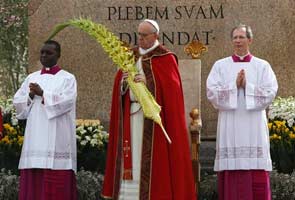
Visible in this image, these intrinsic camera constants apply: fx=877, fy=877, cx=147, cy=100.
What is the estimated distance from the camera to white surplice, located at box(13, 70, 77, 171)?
9.59 m

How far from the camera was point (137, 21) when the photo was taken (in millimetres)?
12359

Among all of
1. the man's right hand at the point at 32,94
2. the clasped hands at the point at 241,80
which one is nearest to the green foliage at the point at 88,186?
the man's right hand at the point at 32,94

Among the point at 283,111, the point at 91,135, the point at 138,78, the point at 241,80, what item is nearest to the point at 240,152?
the point at 241,80

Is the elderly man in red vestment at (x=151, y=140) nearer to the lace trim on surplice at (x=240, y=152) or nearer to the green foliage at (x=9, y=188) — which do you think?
the lace trim on surplice at (x=240, y=152)

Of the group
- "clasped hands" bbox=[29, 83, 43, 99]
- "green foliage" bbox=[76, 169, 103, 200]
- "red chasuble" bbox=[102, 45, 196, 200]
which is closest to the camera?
"red chasuble" bbox=[102, 45, 196, 200]

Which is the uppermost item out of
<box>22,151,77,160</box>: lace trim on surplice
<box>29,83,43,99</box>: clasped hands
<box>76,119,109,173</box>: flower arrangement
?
<box>29,83,43,99</box>: clasped hands

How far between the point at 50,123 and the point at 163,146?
1463mm

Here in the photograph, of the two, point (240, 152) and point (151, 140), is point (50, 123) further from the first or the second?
point (240, 152)

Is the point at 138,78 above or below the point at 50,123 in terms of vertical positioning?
above

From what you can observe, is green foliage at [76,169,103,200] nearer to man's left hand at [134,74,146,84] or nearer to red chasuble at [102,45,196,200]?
red chasuble at [102,45,196,200]

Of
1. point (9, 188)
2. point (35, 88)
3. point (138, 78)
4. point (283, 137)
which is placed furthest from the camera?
point (283, 137)

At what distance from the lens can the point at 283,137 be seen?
10.9 metres

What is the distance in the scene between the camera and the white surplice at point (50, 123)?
9594 mm

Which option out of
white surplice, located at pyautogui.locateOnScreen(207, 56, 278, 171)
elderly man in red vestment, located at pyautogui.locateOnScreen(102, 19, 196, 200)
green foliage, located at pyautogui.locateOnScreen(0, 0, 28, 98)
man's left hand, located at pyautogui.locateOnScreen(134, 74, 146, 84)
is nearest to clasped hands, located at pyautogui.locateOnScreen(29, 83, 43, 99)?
elderly man in red vestment, located at pyautogui.locateOnScreen(102, 19, 196, 200)
